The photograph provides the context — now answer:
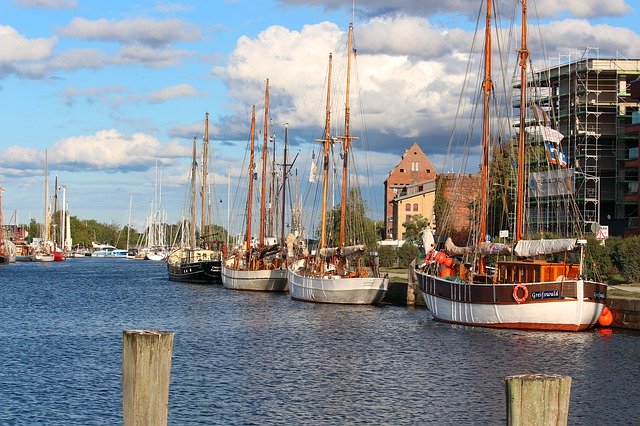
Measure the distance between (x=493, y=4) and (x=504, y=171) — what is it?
1849 inches

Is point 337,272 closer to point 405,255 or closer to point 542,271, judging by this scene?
point 542,271

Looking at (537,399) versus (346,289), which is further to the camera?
(346,289)

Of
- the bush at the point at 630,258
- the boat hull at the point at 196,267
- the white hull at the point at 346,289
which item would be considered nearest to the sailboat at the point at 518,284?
the bush at the point at 630,258

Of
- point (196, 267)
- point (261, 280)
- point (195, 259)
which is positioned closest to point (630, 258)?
point (261, 280)

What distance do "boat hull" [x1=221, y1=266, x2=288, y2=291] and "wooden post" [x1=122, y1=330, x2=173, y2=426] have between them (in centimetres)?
7581

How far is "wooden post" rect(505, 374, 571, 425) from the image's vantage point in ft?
45.5

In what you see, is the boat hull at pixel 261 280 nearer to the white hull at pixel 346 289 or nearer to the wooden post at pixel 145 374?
the white hull at pixel 346 289

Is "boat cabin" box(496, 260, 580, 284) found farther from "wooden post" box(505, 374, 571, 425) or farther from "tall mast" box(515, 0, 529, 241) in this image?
"wooden post" box(505, 374, 571, 425)

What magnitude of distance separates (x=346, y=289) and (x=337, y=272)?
3.90m

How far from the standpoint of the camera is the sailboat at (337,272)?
7212cm

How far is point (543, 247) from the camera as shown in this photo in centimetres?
5406

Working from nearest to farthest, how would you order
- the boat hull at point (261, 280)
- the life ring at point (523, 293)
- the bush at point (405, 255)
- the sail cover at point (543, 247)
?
1. the life ring at point (523, 293)
2. the sail cover at point (543, 247)
3. the boat hull at point (261, 280)
4. the bush at point (405, 255)

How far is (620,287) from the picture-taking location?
213 feet

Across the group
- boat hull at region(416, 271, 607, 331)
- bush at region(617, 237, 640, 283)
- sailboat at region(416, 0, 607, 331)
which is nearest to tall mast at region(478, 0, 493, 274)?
sailboat at region(416, 0, 607, 331)
